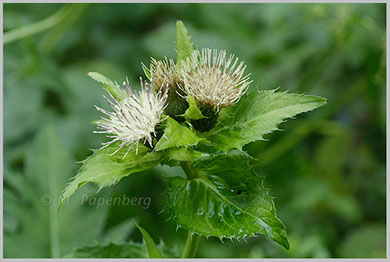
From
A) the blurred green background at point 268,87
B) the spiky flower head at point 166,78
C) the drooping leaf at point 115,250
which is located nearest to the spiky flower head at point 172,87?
the spiky flower head at point 166,78

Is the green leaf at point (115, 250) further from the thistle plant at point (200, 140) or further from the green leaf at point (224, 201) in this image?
the green leaf at point (224, 201)

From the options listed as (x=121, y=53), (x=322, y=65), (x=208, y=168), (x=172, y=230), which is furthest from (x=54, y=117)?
(x=208, y=168)

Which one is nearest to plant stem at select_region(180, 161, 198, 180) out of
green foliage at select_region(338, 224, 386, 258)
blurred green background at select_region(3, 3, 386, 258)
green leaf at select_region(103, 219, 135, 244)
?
green leaf at select_region(103, 219, 135, 244)

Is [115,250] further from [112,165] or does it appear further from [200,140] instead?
[200,140]

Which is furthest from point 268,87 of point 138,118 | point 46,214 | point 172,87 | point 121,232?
point 138,118

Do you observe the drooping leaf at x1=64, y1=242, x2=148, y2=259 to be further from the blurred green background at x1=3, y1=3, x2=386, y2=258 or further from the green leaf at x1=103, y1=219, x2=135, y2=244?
the blurred green background at x1=3, y1=3, x2=386, y2=258
